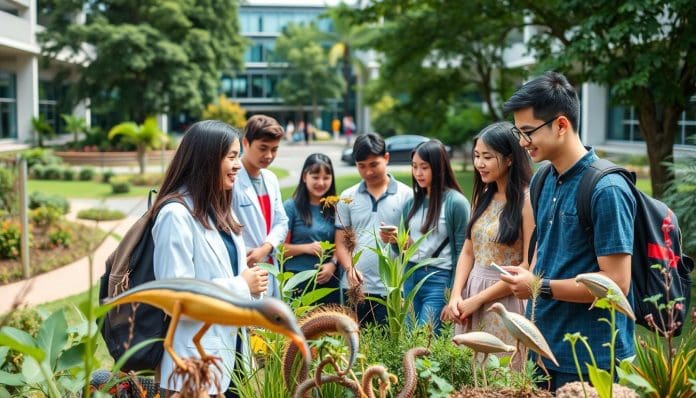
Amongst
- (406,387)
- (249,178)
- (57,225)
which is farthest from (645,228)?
(57,225)

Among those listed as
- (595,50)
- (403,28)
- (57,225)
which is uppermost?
A: (403,28)

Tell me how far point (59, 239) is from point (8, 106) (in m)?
23.5

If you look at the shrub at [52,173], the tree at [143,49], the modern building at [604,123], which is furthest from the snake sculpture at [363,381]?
the tree at [143,49]

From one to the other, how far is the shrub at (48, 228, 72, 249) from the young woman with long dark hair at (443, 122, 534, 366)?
9028mm

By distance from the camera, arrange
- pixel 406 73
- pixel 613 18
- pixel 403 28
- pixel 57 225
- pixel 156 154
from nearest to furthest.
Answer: pixel 613 18 < pixel 57 225 < pixel 403 28 < pixel 406 73 < pixel 156 154

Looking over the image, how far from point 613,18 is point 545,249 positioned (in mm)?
8046

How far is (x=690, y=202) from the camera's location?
7953 millimetres

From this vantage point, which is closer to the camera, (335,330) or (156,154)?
(335,330)

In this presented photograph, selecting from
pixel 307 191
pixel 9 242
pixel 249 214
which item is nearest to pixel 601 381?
pixel 249 214

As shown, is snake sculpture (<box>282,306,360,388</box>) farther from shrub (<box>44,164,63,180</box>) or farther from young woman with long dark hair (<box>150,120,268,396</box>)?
shrub (<box>44,164,63,180</box>)

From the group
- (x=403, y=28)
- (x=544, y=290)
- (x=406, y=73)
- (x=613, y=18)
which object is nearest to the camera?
(x=544, y=290)

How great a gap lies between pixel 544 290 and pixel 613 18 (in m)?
8.21

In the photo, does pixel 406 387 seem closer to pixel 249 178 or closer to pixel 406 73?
pixel 249 178

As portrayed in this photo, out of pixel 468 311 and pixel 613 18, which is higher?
pixel 613 18
